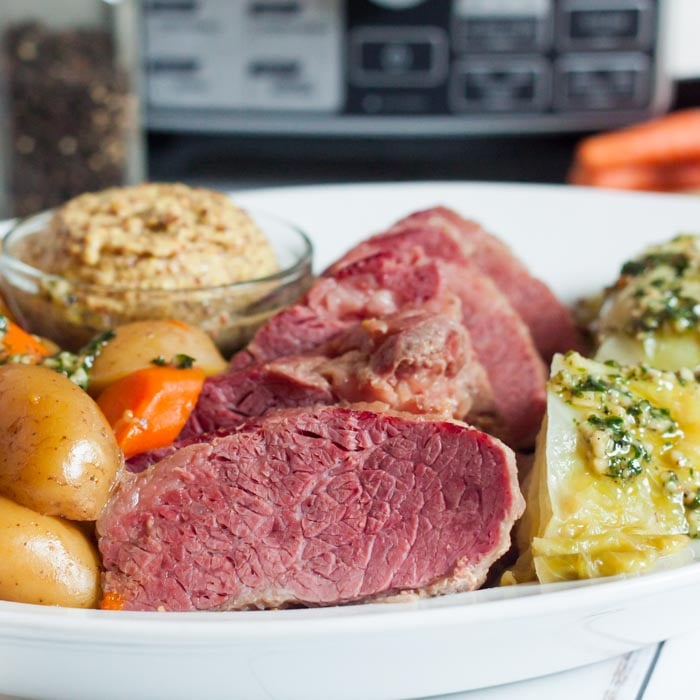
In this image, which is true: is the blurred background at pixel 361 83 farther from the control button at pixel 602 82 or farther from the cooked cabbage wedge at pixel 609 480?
the cooked cabbage wedge at pixel 609 480

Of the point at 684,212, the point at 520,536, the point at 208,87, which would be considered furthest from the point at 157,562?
the point at 208,87

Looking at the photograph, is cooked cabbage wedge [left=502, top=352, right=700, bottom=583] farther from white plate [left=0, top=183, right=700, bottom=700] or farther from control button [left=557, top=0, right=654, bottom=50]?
control button [left=557, top=0, right=654, bottom=50]

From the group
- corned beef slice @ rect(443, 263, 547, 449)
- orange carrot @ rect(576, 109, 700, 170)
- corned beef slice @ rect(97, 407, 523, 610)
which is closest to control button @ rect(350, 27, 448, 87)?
orange carrot @ rect(576, 109, 700, 170)

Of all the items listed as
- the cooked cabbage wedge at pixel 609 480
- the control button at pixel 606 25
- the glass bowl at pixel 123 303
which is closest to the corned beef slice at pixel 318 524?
the cooked cabbage wedge at pixel 609 480

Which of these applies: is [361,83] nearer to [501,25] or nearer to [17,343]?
[501,25]

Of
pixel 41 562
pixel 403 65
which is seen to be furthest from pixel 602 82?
pixel 41 562

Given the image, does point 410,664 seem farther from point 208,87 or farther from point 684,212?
point 208,87
